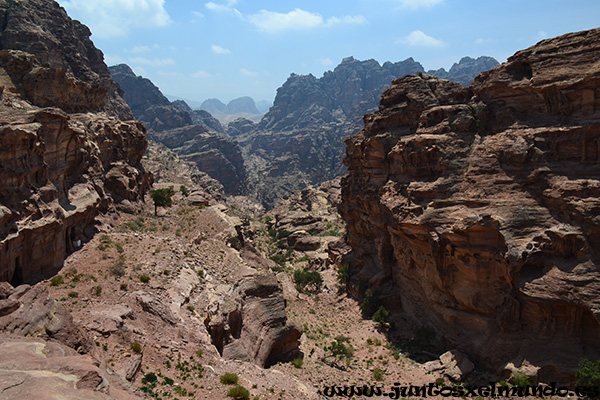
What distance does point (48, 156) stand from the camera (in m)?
27.0

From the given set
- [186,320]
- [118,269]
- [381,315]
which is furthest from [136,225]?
[381,315]

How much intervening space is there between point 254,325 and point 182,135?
151 meters

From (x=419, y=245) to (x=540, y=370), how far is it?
1255cm

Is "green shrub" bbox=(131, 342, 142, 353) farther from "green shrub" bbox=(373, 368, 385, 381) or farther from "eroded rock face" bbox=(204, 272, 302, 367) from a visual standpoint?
"green shrub" bbox=(373, 368, 385, 381)

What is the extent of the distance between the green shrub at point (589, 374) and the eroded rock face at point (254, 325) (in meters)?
18.7

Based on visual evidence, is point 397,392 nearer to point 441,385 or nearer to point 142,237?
point 441,385

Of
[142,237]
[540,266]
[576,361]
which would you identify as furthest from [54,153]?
[576,361]

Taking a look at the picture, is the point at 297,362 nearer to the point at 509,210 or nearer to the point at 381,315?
the point at 381,315

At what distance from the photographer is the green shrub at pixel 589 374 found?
2028 cm

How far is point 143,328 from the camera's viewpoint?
19.8 meters

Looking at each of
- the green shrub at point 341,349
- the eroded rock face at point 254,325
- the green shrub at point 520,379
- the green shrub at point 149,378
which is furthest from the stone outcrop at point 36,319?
the green shrub at point 520,379

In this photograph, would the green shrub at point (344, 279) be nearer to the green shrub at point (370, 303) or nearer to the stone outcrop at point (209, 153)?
the green shrub at point (370, 303)

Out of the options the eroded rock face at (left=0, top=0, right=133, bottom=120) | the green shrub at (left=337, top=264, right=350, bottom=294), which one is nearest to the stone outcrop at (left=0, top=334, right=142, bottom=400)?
the green shrub at (left=337, top=264, right=350, bottom=294)

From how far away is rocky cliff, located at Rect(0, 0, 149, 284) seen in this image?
21.6 metres
